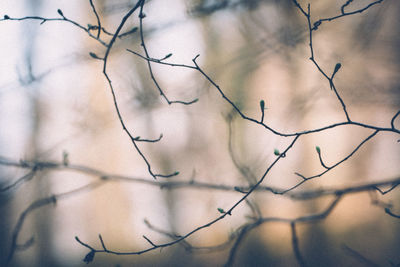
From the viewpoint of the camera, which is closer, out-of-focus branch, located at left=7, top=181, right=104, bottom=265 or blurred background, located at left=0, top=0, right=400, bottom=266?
blurred background, located at left=0, top=0, right=400, bottom=266

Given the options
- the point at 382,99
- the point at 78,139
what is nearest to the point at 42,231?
the point at 78,139

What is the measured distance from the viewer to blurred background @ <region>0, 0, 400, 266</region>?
1.44m

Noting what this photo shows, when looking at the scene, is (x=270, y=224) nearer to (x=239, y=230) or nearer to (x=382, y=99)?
(x=239, y=230)

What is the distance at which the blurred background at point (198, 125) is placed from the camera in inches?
56.5

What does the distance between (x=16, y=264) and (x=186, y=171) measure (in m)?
0.97

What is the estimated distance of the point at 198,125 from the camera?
151 centimetres

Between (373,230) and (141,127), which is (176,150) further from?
(373,230)

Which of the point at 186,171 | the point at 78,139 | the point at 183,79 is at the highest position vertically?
the point at 183,79

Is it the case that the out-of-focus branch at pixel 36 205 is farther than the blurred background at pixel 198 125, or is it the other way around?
the out-of-focus branch at pixel 36 205

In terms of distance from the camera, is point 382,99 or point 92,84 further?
point 92,84

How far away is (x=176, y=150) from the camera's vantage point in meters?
1.52

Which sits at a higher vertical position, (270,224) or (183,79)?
(183,79)

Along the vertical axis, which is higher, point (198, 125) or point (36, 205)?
point (198, 125)

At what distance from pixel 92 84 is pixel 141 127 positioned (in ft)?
1.07
